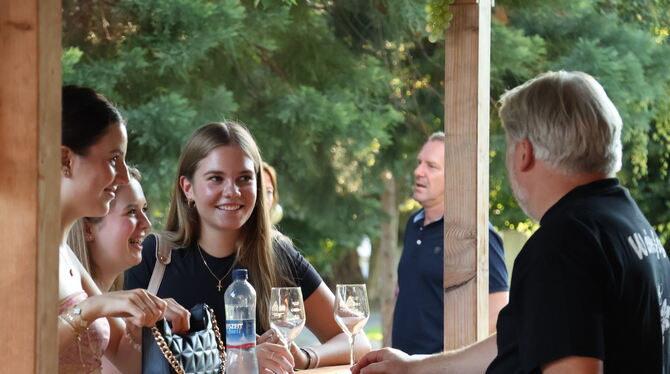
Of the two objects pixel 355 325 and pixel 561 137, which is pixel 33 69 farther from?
pixel 355 325

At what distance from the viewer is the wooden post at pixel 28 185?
172 cm

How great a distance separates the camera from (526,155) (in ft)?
7.01

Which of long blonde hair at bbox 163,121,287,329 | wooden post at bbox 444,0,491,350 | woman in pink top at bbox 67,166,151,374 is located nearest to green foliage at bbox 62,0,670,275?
long blonde hair at bbox 163,121,287,329

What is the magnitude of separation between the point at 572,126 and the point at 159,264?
1.64m

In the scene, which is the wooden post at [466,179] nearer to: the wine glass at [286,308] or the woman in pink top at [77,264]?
the wine glass at [286,308]

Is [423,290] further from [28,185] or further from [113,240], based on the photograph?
[28,185]

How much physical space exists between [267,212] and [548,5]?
16.9ft

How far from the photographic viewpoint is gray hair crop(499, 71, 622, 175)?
6.85 feet

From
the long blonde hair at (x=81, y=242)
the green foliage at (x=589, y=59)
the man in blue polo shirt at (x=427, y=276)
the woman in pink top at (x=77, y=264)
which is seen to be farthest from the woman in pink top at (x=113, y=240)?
Result: the green foliage at (x=589, y=59)

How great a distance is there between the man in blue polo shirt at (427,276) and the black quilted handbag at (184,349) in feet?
6.89

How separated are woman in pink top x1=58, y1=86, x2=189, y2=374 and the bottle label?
0.12 meters

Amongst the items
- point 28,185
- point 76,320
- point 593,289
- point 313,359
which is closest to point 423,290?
point 313,359

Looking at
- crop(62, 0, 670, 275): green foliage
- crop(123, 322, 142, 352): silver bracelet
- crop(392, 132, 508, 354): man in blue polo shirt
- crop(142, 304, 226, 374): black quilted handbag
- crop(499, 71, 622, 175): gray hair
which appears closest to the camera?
crop(499, 71, 622, 175): gray hair

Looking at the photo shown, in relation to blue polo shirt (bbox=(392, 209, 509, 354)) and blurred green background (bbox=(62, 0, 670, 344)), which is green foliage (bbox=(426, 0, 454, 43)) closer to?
blue polo shirt (bbox=(392, 209, 509, 354))
